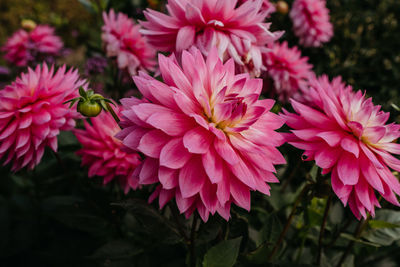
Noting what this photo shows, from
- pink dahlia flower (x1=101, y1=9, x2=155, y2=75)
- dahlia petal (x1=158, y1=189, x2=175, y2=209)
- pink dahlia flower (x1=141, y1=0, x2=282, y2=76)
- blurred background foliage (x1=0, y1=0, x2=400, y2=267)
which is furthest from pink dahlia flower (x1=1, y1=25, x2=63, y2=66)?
dahlia petal (x1=158, y1=189, x2=175, y2=209)

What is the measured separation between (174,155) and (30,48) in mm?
1332

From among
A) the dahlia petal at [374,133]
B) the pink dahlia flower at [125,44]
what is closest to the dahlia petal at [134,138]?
the dahlia petal at [374,133]

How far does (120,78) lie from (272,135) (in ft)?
3.07

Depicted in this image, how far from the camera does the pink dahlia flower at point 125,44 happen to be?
3.45ft

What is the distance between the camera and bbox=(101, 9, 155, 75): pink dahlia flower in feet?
3.45

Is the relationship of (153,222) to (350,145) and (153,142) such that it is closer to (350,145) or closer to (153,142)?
(153,142)

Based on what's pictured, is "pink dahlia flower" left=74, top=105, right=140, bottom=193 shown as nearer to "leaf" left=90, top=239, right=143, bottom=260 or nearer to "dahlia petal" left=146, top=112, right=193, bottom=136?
"leaf" left=90, top=239, right=143, bottom=260

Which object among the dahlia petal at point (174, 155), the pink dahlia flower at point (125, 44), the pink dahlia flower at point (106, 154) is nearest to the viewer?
the dahlia petal at point (174, 155)

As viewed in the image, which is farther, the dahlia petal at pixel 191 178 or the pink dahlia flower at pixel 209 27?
the pink dahlia flower at pixel 209 27

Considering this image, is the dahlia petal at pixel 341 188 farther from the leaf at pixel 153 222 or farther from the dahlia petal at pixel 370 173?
the leaf at pixel 153 222

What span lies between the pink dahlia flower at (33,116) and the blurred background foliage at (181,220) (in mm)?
145

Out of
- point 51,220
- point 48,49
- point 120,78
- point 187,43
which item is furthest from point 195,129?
point 48,49

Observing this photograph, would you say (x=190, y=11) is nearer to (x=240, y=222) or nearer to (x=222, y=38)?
(x=222, y=38)

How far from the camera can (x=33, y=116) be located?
2.23ft
